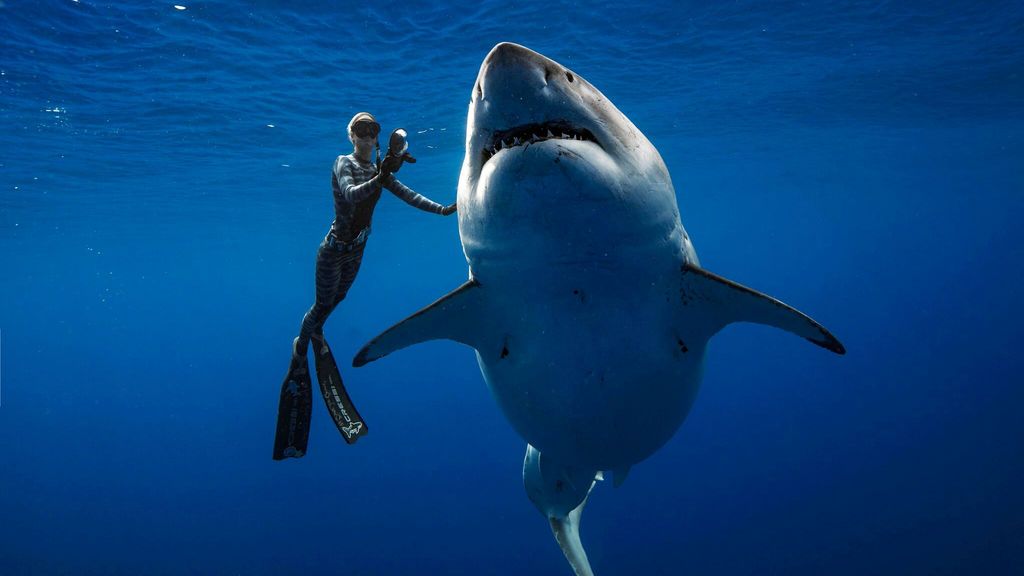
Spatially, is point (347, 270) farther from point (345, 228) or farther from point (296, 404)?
point (296, 404)

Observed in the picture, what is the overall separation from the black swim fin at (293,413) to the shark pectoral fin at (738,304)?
5.34m

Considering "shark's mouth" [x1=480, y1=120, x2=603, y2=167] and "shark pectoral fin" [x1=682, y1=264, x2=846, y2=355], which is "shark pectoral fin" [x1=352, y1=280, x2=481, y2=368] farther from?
"shark pectoral fin" [x1=682, y1=264, x2=846, y2=355]

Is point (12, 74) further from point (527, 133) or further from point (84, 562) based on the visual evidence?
point (84, 562)

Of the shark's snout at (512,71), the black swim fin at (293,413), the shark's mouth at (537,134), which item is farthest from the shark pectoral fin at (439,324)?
the black swim fin at (293,413)

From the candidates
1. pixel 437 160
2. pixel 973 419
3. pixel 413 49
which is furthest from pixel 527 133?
pixel 973 419

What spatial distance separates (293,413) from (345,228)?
2.85 m

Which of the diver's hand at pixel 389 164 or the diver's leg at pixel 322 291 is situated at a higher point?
the diver's hand at pixel 389 164

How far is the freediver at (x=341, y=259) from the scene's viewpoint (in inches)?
201

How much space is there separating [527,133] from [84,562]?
29.4 meters

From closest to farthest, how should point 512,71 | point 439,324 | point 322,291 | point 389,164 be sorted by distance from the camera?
point 512,71 → point 439,324 → point 389,164 → point 322,291

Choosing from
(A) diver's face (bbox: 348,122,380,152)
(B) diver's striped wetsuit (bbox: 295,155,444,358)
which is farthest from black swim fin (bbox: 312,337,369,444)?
(A) diver's face (bbox: 348,122,380,152)

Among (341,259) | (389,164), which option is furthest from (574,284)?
(341,259)

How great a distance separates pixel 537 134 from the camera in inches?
98.7

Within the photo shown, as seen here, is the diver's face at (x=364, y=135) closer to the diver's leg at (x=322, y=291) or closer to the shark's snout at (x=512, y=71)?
the diver's leg at (x=322, y=291)
